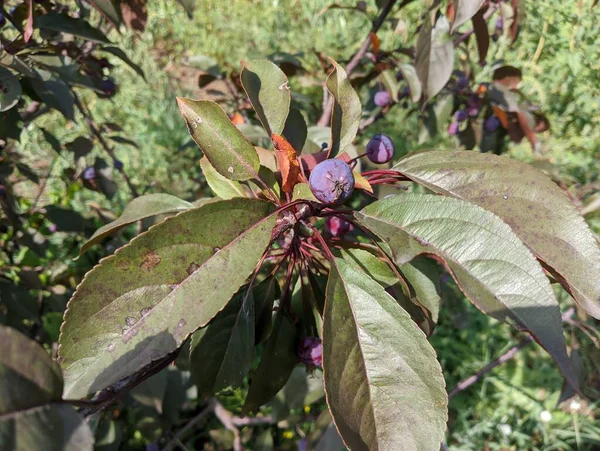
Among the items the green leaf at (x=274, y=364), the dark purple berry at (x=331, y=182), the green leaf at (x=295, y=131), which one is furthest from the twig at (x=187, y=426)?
the dark purple berry at (x=331, y=182)

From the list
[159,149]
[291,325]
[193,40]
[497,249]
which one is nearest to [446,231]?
[497,249]

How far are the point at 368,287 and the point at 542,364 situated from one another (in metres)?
2.10

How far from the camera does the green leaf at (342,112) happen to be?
72 cm

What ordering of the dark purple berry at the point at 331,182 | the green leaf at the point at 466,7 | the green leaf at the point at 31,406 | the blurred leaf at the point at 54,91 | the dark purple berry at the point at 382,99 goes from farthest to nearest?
the dark purple berry at the point at 382,99
the blurred leaf at the point at 54,91
the green leaf at the point at 466,7
the dark purple berry at the point at 331,182
the green leaf at the point at 31,406

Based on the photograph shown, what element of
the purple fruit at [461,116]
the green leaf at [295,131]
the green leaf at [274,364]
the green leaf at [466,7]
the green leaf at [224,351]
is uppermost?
the green leaf at [466,7]

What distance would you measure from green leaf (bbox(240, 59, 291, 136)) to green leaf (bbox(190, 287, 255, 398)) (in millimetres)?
277

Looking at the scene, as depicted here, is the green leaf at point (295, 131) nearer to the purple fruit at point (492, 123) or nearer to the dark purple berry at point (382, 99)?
the dark purple berry at point (382, 99)

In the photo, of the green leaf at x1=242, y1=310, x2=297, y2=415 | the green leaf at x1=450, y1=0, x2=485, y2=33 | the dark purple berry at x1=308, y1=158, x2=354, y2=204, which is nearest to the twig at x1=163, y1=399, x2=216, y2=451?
the green leaf at x1=242, y1=310, x2=297, y2=415

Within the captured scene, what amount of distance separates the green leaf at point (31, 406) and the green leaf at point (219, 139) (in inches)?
13.5

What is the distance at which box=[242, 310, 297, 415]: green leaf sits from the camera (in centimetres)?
81

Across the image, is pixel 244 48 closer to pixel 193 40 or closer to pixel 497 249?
pixel 193 40

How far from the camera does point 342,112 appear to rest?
74 cm

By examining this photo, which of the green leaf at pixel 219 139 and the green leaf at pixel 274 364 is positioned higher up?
the green leaf at pixel 219 139

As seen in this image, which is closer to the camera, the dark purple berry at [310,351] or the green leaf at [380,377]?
the green leaf at [380,377]
